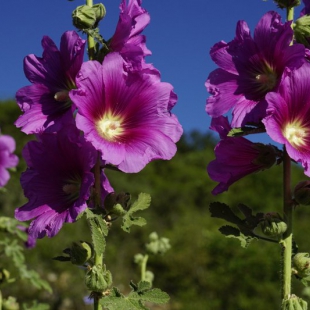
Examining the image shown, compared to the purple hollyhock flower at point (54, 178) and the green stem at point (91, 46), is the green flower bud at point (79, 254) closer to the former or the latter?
the purple hollyhock flower at point (54, 178)

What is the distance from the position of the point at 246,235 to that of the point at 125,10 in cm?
82

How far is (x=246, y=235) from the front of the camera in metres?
2.23

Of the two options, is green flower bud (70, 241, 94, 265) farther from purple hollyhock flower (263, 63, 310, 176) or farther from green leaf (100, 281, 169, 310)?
purple hollyhock flower (263, 63, 310, 176)

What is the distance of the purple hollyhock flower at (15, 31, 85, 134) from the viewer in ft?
7.25

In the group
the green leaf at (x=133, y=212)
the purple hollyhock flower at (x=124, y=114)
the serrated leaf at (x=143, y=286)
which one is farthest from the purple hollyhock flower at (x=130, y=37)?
the serrated leaf at (x=143, y=286)

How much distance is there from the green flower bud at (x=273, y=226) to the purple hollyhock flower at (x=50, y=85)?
67cm

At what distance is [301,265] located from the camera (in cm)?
219

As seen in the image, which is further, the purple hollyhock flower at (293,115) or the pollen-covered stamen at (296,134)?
the pollen-covered stamen at (296,134)

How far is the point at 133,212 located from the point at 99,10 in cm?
65

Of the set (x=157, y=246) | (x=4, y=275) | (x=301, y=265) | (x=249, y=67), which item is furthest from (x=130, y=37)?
(x=4, y=275)

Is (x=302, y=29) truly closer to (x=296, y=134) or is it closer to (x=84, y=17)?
(x=296, y=134)

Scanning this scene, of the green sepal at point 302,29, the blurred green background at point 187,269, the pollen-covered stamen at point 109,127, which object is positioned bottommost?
the pollen-covered stamen at point 109,127

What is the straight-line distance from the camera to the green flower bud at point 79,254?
2.16 metres

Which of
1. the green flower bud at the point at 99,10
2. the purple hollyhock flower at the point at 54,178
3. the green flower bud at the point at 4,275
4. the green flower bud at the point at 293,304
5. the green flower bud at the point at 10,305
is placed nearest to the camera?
the green flower bud at the point at 293,304
